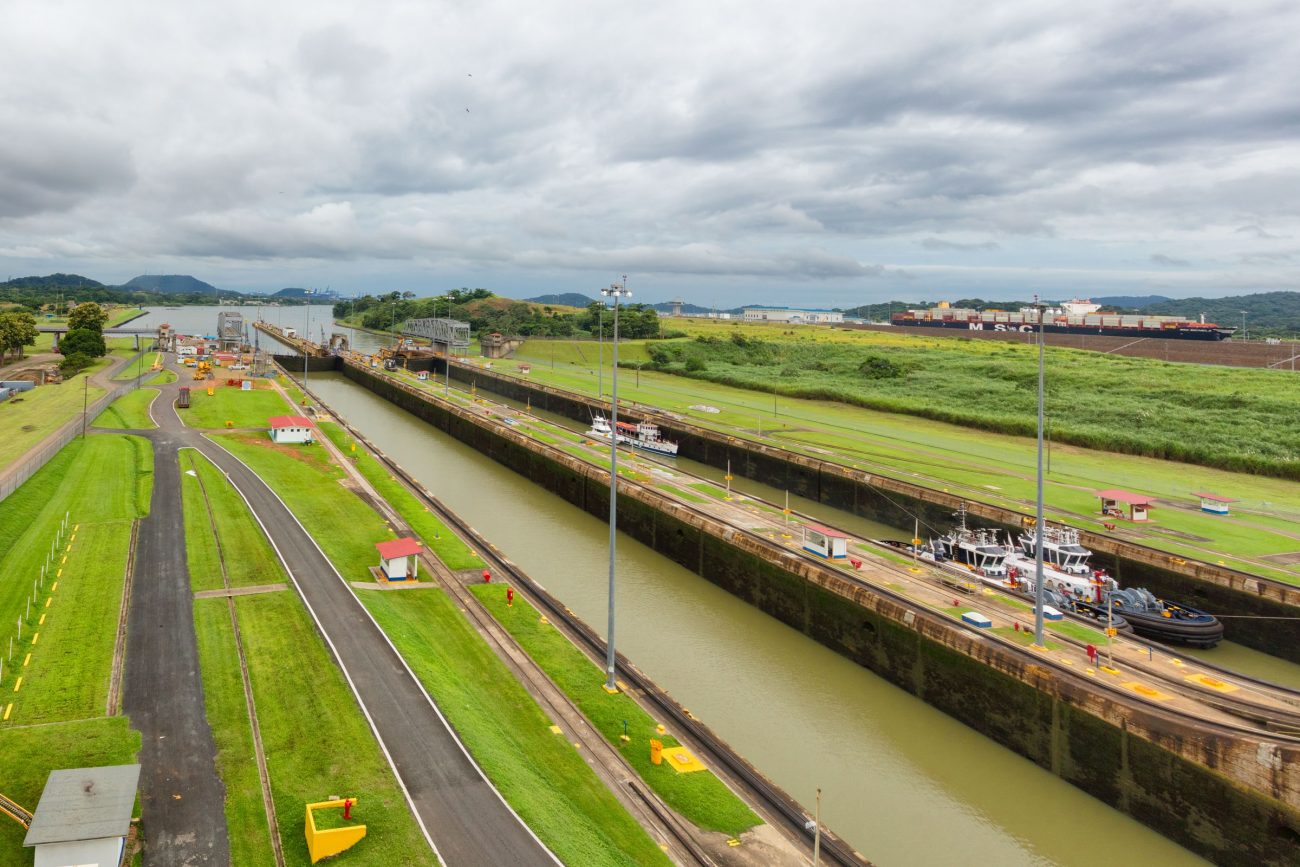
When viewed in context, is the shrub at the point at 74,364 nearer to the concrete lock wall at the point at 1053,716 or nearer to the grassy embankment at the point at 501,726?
the grassy embankment at the point at 501,726

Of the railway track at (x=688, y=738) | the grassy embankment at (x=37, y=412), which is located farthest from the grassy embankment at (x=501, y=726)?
the grassy embankment at (x=37, y=412)

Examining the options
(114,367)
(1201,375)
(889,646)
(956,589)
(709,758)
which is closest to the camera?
(709,758)

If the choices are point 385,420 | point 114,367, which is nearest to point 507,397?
point 385,420

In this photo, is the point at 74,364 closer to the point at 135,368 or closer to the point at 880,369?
the point at 135,368

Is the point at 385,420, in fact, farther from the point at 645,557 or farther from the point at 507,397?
the point at 645,557

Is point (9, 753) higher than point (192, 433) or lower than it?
lower

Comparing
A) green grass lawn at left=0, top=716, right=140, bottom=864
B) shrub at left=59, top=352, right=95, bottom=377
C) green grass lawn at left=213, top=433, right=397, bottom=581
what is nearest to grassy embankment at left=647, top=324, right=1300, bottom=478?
green grass lawn at left=213, top=433, right=397, bottom=581

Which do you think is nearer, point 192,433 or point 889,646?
point 889,646
